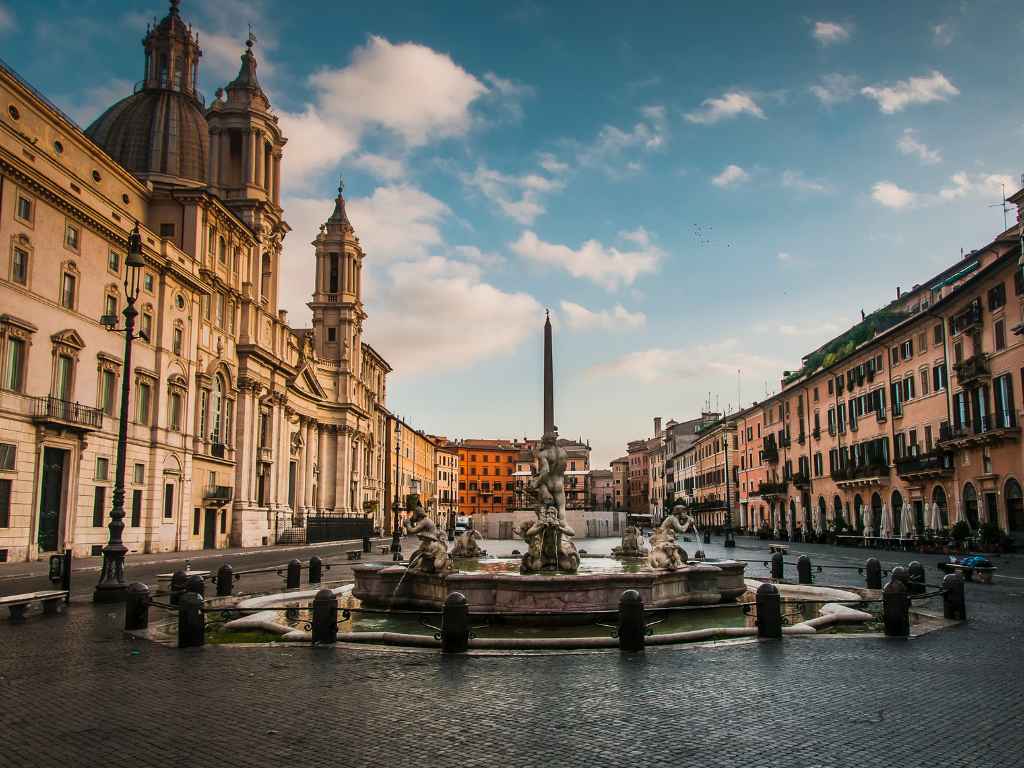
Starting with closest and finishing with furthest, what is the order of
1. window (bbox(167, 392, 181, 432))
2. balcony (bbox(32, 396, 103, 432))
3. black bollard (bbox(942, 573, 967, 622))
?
1. black bollard (bbox(942, 573, 967, 622))
2. balcony (bbox(32, 396, 103, 432))
3. window (bbox(167, 392, 181, 432))

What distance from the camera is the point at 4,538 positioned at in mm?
30203

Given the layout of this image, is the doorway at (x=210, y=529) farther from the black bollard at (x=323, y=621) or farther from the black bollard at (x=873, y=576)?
the black bollard at (x=323, y=621)

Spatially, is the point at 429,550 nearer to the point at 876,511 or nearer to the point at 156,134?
the point at 876,511

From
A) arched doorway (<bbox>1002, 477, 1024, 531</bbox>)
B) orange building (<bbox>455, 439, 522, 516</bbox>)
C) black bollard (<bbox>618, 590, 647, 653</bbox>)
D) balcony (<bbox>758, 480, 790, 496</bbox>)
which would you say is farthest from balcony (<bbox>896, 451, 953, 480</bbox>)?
orange building (<bbox>455, 439, 522, 516</bbox>)

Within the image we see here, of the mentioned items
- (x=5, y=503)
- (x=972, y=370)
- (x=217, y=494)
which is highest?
(x=972, y=370)

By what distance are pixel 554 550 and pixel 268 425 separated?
155ft

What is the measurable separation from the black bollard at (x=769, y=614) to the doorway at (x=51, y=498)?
3007 centimetres

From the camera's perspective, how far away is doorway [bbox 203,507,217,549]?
4894 cm

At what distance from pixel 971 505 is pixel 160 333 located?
4104 cm

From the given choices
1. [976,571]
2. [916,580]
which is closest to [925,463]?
[976,571]

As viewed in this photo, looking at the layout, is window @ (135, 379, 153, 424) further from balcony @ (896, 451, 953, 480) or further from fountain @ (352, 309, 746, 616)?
balcony @ (896, 451, 953, 480)

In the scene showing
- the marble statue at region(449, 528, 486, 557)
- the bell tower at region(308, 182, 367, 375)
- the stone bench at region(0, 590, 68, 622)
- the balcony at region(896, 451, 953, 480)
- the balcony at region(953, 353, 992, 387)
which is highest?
the bell tower at region(308, 182, 367, 375)

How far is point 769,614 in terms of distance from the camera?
12.2 meters

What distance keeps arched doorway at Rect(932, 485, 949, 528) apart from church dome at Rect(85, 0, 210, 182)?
48.5 meters
